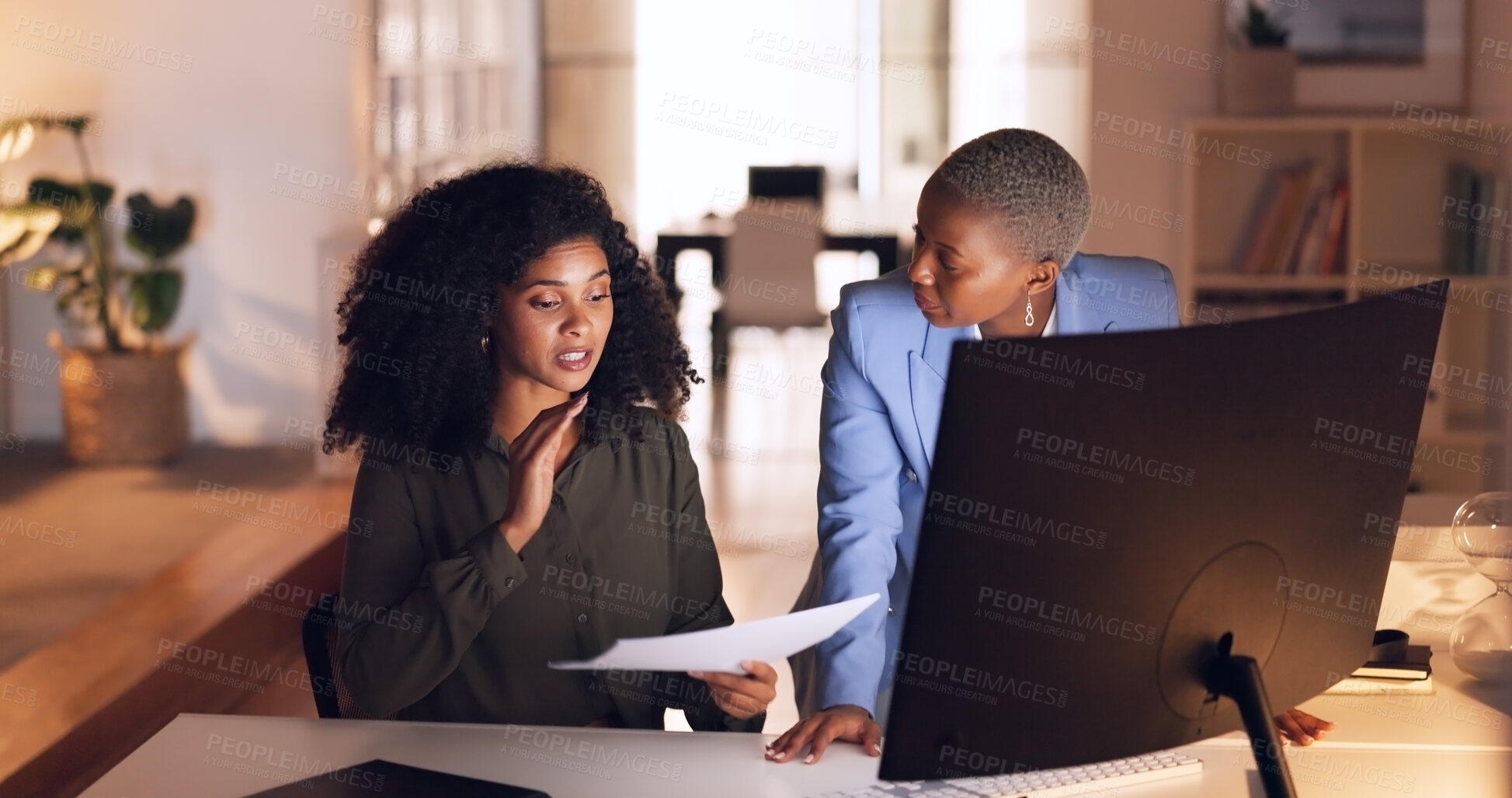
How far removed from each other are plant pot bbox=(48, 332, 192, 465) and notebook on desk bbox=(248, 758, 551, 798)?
442 centimetres

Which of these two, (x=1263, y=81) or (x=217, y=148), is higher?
→ (x=1263, y=81)

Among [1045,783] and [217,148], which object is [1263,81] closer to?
[1045,783]

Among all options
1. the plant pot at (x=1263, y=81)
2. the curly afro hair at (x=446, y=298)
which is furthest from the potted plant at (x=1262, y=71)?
the curly afro hair at (x=446, y=298)

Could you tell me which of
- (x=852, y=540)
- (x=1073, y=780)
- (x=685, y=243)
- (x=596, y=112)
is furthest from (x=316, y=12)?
(x=1073, y=780)

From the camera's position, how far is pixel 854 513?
1563 mm

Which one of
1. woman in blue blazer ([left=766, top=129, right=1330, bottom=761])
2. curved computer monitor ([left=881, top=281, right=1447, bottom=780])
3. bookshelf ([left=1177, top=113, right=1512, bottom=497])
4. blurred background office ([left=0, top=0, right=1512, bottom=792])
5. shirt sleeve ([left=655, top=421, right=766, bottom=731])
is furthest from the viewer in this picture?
bookshelf ([left=1177, top=113, right=1512, bottom=497])

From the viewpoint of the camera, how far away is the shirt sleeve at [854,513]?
1.42 m

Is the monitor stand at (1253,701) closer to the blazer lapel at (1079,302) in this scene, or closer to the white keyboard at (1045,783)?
the white keyboard at (1045,783)

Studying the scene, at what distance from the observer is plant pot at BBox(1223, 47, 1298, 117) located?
4.52 meters

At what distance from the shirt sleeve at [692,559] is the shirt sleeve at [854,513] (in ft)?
0.65

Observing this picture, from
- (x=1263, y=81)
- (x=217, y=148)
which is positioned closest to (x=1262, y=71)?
(x=1263, y=81)

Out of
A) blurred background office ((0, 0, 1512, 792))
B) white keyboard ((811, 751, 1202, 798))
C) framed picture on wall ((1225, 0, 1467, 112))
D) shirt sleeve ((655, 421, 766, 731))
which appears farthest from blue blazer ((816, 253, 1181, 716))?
framed picture on wall ((1225, 0, 1467, 112))

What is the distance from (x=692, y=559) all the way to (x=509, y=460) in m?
0.29

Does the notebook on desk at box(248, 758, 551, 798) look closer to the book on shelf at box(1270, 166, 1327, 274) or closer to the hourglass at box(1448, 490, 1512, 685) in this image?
the hourglass at box(1448, 490, 1512, 685)
